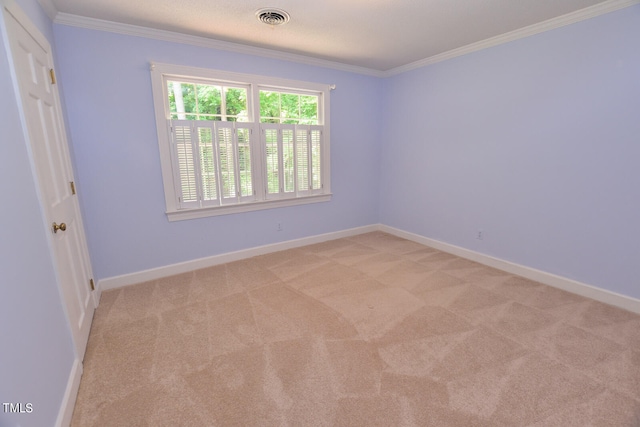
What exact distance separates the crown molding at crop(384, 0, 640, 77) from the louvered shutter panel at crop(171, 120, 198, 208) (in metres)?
3.04

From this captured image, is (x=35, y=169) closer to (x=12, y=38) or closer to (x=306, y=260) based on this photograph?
(x=12, y=38)

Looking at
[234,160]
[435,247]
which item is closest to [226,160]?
[234,160]

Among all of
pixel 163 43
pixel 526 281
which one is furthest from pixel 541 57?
pixel 163 43

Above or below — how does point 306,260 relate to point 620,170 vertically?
below

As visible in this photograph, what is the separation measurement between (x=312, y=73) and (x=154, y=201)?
2465 mm

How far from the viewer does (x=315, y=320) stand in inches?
93.0

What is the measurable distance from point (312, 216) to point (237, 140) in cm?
147

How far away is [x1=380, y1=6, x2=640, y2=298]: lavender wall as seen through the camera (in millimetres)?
2389

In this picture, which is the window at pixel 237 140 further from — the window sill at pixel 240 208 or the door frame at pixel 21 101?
the door frame at pixel 21 101

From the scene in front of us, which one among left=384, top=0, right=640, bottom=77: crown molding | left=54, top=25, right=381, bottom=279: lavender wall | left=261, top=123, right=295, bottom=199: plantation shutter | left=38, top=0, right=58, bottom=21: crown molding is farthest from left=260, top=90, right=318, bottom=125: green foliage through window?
left=38, top=0, right=58, bottom=21: crown molding

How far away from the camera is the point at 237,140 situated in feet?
10.9

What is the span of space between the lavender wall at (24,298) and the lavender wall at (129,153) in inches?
51.0

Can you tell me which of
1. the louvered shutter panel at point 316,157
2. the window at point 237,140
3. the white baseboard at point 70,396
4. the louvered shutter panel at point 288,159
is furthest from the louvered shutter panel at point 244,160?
the white baseboard at point 70,396

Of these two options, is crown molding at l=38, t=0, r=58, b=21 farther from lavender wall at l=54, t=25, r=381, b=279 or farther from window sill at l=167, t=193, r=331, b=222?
window sill at l=167, t=193, r=331, b=222
